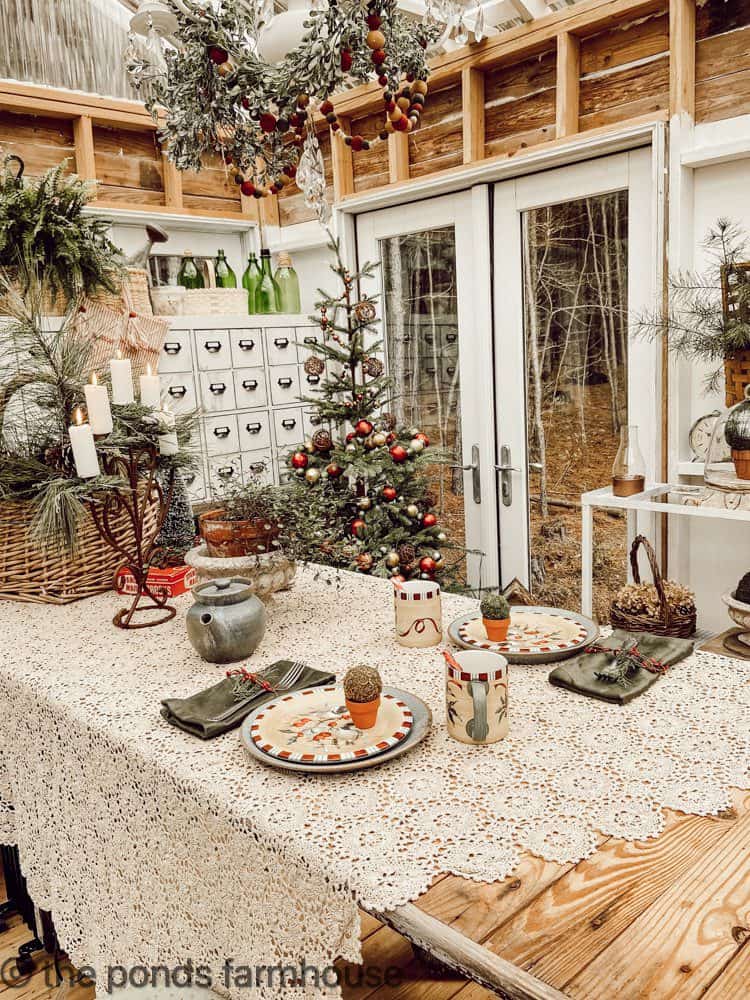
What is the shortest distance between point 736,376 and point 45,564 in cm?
213

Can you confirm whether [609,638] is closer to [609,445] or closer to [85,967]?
[85,967]

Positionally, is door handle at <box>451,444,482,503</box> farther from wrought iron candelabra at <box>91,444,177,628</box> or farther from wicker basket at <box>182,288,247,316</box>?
wrought iron candelabra at <box>91,444,177,628</box>

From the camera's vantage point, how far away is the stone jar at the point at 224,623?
1.44 m

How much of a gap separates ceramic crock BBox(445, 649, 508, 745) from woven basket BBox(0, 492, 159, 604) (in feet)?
3.53

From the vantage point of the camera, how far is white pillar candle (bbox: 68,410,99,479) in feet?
5.36

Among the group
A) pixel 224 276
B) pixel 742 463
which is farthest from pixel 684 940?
pixel 224 276

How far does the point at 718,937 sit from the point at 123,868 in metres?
0.87

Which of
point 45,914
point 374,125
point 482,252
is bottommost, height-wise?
point 45,914

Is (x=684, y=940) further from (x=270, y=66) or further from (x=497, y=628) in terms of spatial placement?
(x=270, y=66)

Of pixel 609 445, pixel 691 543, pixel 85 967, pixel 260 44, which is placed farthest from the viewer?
pixel 609 445

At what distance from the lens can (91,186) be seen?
208 centimetres

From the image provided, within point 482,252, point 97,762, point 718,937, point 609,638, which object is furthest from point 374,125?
point 718,937

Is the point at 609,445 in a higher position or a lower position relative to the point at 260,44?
lower

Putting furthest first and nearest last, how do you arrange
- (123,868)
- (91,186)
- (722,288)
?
1. (722,288)
2. (91,186)
3. (123,868)
